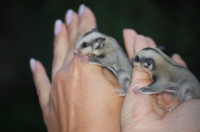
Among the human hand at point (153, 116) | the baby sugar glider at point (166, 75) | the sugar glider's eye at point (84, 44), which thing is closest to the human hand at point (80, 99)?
the sugar glider's eye at point (84, 44)

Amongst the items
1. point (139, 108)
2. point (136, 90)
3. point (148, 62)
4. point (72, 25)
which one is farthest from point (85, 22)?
point (139, 108)

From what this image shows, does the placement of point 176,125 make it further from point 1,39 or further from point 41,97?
point 1,39

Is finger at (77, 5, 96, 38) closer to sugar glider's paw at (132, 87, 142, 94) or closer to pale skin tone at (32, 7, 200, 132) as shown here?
pale skin tone at (32, 7, 200, 132)

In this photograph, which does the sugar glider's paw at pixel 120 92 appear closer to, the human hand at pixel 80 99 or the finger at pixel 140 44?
the human hand at pixel 80 99

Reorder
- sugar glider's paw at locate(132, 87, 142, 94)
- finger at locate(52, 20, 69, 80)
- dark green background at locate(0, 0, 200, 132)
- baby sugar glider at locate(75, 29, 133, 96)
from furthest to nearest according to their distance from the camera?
1. dark green background at locate(0, 0, 200, 132)
2. finger at locate(52, 20, 69, 80)
3. baby sugar glider at locate(75, 29, 133, 96)
4. sugar glider's paw at locate(132, 87, 142, 94)

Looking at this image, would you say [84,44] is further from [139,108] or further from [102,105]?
[139,108]

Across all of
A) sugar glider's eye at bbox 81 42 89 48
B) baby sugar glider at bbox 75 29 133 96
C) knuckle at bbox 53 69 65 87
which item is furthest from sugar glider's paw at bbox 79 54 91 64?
knuckle at bbox 53 69 65 87
